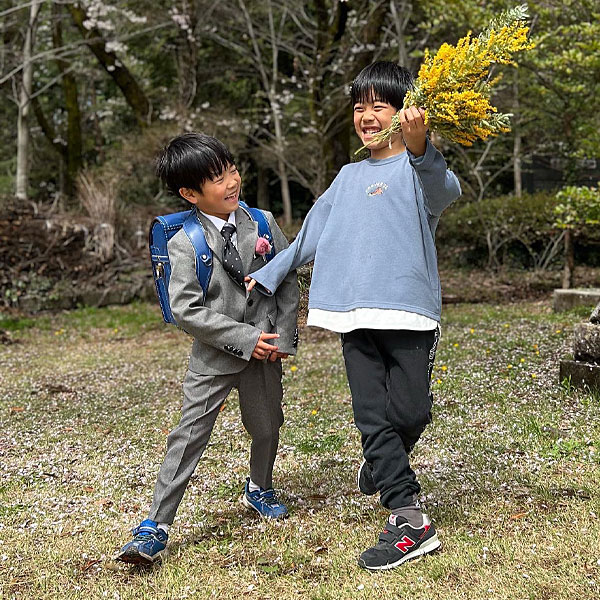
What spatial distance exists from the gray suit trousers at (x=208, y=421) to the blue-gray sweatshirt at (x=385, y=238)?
0.43 m

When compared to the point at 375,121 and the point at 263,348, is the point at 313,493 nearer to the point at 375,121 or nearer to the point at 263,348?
the point at 263,348

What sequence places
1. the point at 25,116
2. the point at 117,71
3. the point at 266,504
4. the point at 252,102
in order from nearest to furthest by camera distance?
the point at 266,504 → the point at 117,71 → the point at 25,116 → the point at 252,102

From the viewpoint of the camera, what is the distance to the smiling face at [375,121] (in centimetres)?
298

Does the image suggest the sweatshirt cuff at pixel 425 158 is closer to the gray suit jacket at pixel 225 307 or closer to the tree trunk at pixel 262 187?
the gray suit jacket at pixel 225 307

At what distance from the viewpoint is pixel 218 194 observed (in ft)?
10.4

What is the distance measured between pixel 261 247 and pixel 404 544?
4.32 ft

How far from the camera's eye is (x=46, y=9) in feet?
63.9

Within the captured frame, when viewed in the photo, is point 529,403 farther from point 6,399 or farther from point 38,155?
point 38,155

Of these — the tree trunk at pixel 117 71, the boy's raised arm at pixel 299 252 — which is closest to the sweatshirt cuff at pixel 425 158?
the boy's raised arm at pixel 299 252

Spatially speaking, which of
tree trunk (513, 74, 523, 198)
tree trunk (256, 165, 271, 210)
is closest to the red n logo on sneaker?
tree trunk (513, 74, 523, 198)

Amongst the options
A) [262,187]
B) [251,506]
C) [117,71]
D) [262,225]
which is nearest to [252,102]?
[262,187]

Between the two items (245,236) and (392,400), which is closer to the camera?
(392,400)

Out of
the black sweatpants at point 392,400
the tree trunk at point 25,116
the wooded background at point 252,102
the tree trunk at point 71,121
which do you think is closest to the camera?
the black sweatpants at point 392,400

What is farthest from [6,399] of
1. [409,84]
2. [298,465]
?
[409,84]
